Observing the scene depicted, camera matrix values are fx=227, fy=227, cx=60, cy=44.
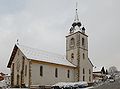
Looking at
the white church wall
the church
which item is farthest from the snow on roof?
the white church wall

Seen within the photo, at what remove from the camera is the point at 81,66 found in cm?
5266

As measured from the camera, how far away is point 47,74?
145 feet

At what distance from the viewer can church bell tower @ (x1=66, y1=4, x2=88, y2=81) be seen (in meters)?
52.2

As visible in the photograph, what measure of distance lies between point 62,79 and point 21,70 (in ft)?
31.4

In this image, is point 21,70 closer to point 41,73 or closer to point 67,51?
point 41,73

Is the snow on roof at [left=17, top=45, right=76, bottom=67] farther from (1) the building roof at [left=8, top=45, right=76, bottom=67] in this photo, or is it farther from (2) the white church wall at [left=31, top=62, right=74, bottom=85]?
(2) the white church wall at [left=31, top=62, right=74, bottom=85]

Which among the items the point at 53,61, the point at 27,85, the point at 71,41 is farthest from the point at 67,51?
the point at 27,85

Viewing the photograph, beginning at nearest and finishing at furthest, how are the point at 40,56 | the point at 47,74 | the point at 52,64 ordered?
1. the point at 47,74
2. the point at 40,56
3. the point at 52,64

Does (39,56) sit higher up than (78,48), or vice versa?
(78,48)

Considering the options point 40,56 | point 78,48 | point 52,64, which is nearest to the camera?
point 40,56

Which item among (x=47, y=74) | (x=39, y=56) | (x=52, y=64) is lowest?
(x=47, y=74)

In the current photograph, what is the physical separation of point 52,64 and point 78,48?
959 centimetres

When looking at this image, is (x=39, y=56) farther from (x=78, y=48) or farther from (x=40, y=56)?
(x=78, y=48)

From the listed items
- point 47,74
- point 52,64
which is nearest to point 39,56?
point 52,64
